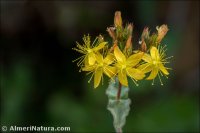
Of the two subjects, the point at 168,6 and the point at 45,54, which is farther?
the point at 168,6

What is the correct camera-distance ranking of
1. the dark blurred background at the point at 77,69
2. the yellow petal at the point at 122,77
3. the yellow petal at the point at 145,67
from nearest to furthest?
1. the yellow petal at the point at 122,77
2. the yellow petal at the point at 145,67
3. the dark blurred background at the point at 77,69

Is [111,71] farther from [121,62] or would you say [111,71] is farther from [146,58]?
[146,58]

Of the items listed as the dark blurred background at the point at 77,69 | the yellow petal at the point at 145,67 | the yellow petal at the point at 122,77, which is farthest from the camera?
the dark blurred background at the point at 77,69

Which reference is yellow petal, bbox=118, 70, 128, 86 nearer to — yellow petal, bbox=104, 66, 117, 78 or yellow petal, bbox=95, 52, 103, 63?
yellow petal, bbox=104, 66, 117, 78

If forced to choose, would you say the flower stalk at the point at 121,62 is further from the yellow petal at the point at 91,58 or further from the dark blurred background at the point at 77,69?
the dark blurred background at the point at 77,69

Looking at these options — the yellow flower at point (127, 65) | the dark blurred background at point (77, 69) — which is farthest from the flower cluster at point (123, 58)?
the dark blurred background at point (77, 69)

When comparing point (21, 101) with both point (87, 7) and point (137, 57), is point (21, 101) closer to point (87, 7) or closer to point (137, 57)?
point (87, 7)

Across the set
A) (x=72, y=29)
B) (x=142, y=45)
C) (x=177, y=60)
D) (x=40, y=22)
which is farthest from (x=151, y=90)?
(x=142, y=45)
